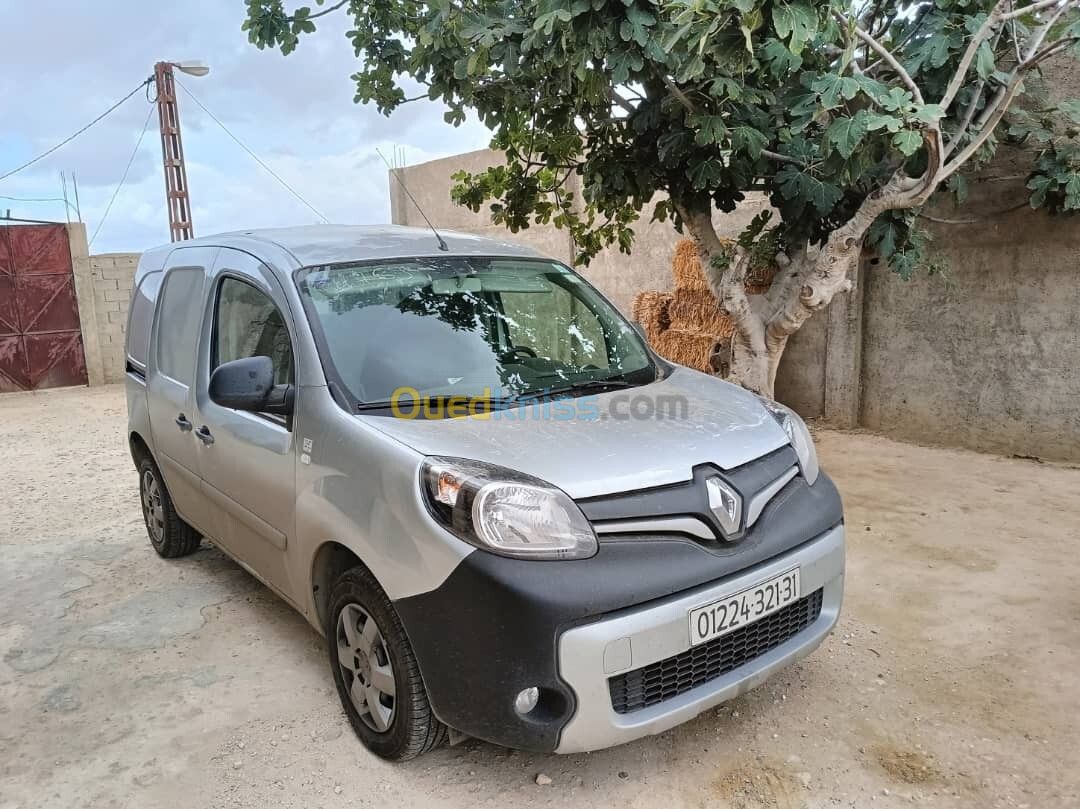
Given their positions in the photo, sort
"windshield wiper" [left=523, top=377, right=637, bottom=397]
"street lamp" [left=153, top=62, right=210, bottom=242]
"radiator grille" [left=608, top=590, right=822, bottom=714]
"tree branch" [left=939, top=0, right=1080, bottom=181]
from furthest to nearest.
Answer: "street lamp" [left=153, top=62, right=210, bottom=242] < "tree branch" [left=939, top=0, right=1080, bottom=181] < "windshield wiper" [left=523, top=377, right=637, bottom=397] < "radiator grille" [left=608, top=590, right=822, bottom=714]

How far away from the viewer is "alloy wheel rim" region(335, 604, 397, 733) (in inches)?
94.3

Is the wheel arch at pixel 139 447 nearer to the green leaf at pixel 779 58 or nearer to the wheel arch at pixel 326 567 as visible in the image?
the wheel arch at pixel 326 567

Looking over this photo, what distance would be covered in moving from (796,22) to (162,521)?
13.0 feet

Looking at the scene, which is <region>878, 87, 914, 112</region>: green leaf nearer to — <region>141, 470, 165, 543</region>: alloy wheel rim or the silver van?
the silver van

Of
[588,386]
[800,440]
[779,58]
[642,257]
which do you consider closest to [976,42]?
[779,58]

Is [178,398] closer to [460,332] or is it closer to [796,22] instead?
[460,332]

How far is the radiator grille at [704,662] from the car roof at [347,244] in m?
1.82

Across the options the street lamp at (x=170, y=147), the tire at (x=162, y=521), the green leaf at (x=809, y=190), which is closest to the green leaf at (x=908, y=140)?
the green leaf at (x=809, y=190)

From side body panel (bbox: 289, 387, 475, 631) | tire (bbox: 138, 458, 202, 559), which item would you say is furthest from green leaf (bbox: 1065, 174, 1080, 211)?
tire (bbox: 138, 458, 202, 559)

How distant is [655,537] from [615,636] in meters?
0.30

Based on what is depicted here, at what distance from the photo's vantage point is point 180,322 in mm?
3705

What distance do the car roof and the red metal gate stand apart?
33.3 feet

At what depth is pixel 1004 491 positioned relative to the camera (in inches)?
200

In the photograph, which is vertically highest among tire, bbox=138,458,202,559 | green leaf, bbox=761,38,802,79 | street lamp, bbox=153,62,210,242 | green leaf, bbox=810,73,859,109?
street lamp, bbox=153,62,210,242
